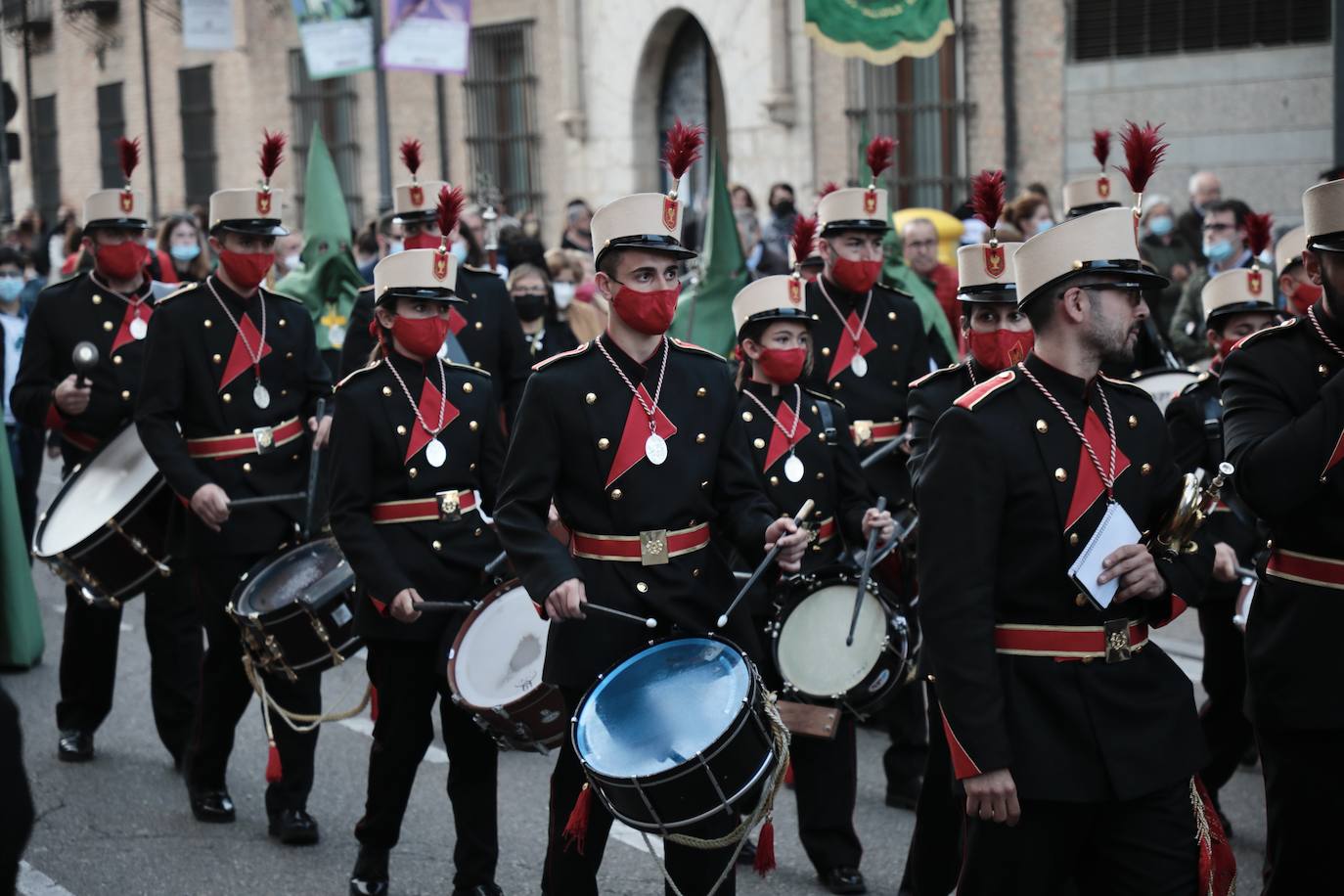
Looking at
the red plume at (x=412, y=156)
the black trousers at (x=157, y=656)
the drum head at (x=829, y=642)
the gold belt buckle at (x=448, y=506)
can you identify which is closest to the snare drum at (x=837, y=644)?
the drum head at (x=829, y=642)

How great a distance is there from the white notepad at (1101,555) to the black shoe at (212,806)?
4.03 metres

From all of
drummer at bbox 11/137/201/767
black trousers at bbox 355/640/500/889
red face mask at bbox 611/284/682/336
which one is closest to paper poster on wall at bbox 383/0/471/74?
drummer at bbox 11/137/201/767

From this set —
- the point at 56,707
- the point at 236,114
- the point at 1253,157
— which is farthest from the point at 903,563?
the point at 236,114

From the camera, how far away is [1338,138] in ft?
32.7

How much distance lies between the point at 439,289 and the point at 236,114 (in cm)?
2716

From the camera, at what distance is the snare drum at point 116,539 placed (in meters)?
7.27

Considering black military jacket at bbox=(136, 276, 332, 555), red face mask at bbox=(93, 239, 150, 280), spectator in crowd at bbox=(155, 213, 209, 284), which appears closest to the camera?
black military jacket at bbox=(136, 276, 332, 555)

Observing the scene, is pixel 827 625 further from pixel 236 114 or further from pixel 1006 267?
pixel 236 114

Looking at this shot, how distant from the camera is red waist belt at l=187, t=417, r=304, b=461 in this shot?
705 cm

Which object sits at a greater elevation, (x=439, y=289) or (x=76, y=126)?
(x=76, y=126)

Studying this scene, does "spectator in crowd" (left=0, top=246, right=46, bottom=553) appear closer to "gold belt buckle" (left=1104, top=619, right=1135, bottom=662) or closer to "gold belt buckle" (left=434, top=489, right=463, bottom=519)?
"gold belt buckle" (left=434, top=489, right=463, bottom=519)

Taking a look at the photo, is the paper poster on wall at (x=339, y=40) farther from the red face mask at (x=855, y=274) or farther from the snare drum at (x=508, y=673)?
the snare drum at (x=508, y=673)

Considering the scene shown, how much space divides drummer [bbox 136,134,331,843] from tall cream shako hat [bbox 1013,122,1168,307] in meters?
3.54

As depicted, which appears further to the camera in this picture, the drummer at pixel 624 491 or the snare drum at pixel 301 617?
the snare drum at pixel 301 617
